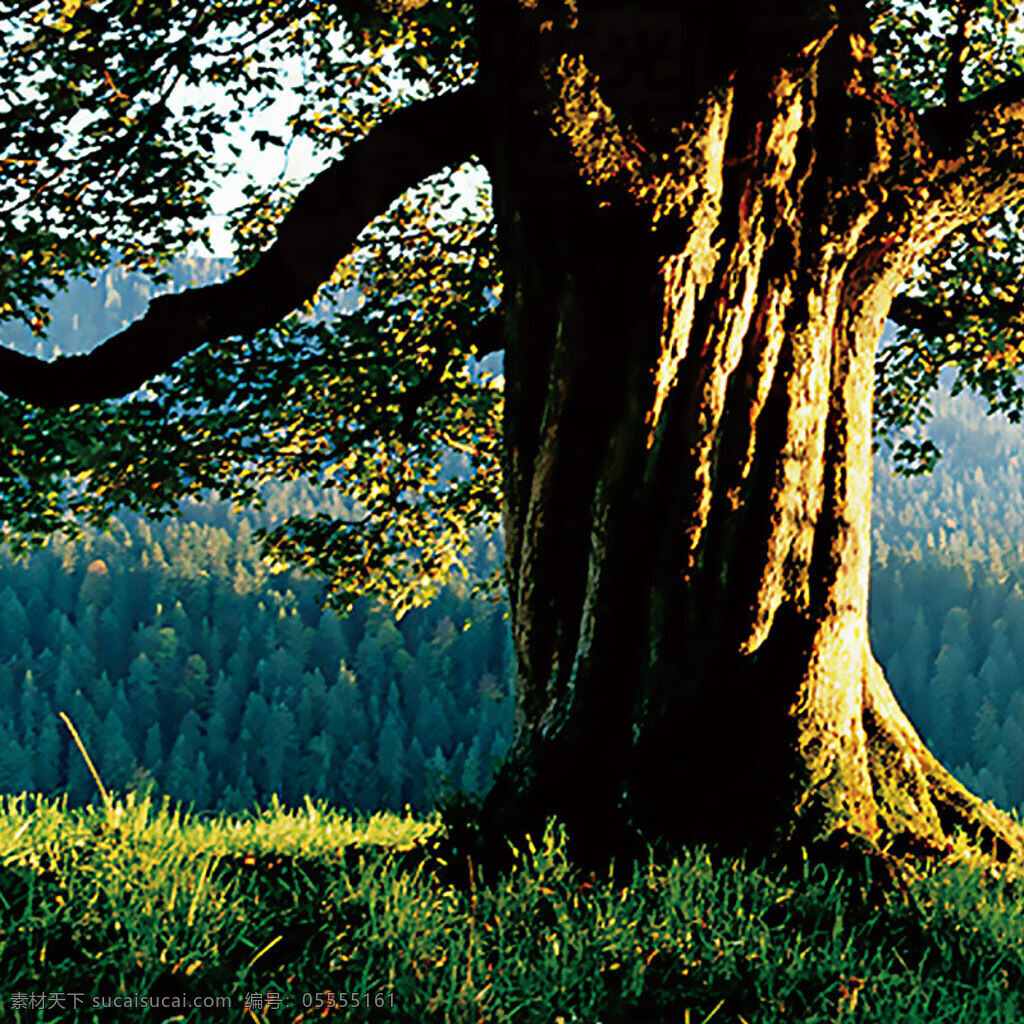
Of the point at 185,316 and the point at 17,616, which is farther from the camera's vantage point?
the point at 17,616

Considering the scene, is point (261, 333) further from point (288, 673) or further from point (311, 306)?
point (288, 673)

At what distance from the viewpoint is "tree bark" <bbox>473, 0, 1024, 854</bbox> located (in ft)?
16.5

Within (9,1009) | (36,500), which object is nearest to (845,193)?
(9,1009)

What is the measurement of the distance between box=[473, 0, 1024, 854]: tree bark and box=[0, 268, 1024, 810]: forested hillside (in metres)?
110

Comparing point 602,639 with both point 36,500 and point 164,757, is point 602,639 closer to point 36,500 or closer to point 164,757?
point 36,500

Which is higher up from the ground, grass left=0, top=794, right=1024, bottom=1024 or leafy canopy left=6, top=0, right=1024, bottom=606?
leafy canopy left=6, top=0, right=1024, bottom=606

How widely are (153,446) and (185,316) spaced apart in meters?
3.61

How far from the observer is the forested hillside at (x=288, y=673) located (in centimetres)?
12688

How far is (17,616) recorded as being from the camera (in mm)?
155750

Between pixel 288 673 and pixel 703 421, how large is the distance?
467ft

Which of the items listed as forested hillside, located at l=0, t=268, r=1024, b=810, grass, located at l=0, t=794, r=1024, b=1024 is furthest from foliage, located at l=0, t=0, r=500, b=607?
forested hillside, located at l=0, t=268, r=1024, b=810

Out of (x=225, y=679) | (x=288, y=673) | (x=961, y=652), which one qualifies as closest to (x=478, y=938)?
(x=288, y=673)

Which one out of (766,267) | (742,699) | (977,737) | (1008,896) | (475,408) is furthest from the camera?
(977,737)

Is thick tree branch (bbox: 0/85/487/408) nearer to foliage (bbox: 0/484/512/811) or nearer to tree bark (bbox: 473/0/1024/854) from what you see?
tree bark (bbox: 473/0/1024/854)
